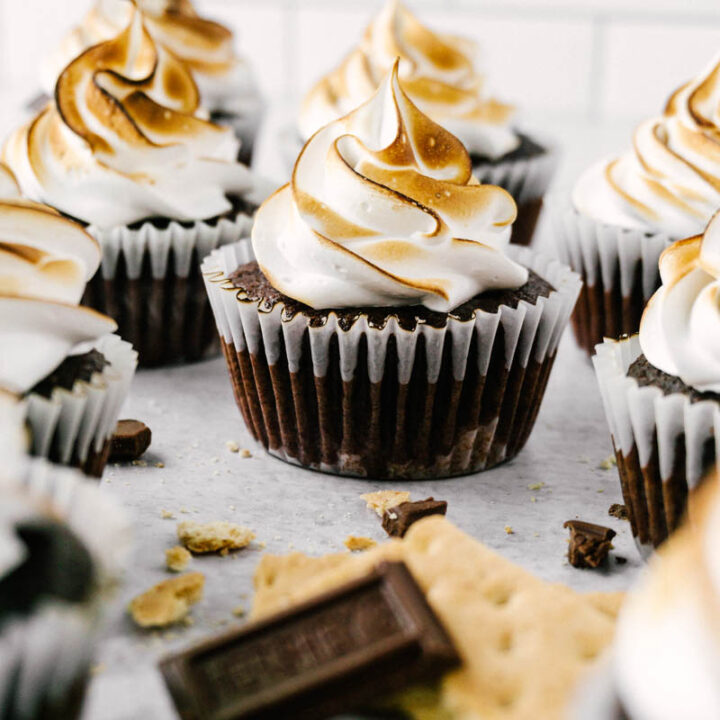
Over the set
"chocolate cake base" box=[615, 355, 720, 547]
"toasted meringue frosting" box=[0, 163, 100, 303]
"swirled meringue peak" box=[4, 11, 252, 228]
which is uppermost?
"toasted meringue frosting" box=[0, 163, 100, 303]

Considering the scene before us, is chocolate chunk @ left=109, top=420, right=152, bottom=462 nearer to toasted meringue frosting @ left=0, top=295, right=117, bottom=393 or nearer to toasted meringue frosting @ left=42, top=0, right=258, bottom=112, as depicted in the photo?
toasted meringue frosting @ left=0, top=295, right=117, bottom=393

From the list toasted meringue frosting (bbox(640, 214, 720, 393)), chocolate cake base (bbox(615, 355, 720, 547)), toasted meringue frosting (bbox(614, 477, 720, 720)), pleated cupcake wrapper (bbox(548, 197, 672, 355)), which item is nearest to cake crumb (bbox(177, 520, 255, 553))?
chocolate cake base (bbox(615, 355, 720, 547))

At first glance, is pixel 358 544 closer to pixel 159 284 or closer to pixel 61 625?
pixel 61 625

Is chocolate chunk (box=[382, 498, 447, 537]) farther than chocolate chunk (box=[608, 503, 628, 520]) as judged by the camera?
No

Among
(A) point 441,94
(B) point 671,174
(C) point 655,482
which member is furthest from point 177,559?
(A) point 441,94

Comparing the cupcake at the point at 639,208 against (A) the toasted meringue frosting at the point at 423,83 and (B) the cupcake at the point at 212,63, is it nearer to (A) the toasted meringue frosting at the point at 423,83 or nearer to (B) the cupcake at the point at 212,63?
(A) the toasted meringue frosting at the point at 423,83

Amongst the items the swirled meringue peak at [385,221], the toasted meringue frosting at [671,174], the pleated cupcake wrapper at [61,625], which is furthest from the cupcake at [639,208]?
the pleated cupcake wrapper at [61,625]
